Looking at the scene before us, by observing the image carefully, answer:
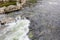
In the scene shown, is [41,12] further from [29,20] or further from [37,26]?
[37,26]

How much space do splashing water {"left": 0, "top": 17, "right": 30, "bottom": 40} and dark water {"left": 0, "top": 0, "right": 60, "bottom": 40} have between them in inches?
18.8

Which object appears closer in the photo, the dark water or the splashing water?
the splashing water

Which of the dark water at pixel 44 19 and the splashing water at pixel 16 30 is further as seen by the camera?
the dark water at pixel 44 19

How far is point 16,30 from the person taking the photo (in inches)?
388

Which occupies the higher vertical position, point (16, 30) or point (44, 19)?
point (44, 19)

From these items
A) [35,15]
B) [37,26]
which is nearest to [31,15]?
[35,15]

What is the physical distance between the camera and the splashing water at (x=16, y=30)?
9008 mm

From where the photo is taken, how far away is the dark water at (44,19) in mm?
9305

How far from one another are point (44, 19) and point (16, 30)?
277 cm

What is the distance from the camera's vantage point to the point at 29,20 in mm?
11398

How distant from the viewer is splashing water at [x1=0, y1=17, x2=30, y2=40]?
9008 mm

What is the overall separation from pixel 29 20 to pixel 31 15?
0.96m

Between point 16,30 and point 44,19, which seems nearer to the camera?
point 16,30

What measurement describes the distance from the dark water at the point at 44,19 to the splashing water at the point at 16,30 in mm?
478
